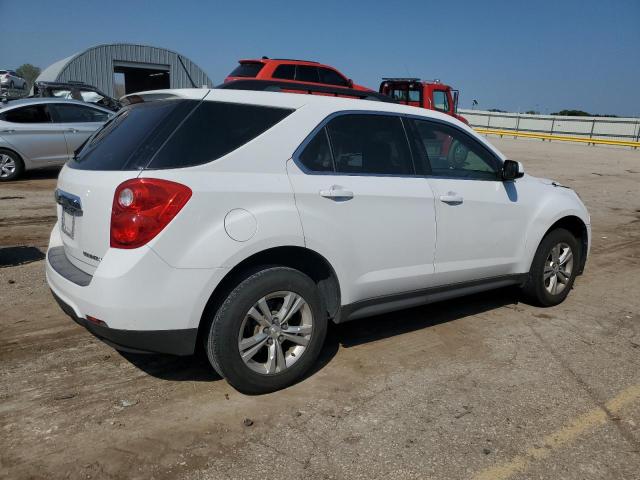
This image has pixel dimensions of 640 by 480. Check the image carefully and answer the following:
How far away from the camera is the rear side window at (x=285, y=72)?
42.6 feet

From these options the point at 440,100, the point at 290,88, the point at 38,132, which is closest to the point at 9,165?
the point at 38,132

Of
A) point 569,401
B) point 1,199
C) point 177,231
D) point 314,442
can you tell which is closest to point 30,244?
point 1,199

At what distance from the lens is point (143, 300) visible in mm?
2779

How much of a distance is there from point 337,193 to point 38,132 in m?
9.68

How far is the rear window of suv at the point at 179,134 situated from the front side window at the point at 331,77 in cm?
1093

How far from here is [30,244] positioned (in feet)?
21.1

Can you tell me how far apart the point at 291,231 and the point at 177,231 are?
0.67 meters

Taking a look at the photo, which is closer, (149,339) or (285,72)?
(149,339)

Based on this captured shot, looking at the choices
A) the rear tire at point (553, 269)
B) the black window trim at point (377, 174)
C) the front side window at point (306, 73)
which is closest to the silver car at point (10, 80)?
the front side window at point (306, 73)

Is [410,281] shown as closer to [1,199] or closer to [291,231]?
[291,231]

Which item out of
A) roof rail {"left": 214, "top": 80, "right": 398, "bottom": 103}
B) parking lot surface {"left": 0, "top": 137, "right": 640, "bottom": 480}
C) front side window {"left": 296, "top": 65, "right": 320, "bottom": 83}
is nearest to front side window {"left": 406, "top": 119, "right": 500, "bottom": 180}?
roof rail {"left": 214, "top": 80, "right": 398, "bottom": 103}

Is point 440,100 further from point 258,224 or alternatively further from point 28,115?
point 258,224

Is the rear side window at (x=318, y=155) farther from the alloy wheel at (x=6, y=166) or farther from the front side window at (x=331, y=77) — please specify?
the front side window at (x=331, y=77)

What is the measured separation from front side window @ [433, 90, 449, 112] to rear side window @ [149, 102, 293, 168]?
12.5m
